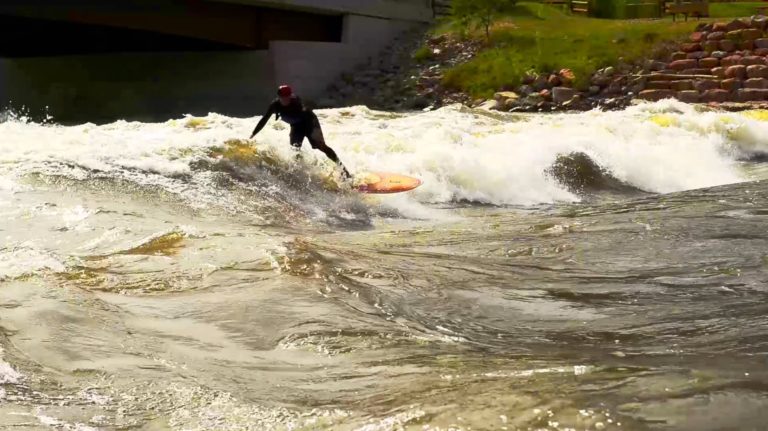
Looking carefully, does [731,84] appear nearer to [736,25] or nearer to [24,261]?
[736,25]

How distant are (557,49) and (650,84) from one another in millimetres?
4179

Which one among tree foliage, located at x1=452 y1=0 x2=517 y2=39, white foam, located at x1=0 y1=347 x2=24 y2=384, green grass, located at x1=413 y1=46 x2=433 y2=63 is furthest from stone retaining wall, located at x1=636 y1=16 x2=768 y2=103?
white foam, located at x1=0 y1=347 x2=24 y2=384

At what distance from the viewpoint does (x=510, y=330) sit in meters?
5.14

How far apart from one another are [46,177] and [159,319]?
18.1 feet

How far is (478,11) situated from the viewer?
2988 centimetres

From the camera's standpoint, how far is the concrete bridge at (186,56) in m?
27.4

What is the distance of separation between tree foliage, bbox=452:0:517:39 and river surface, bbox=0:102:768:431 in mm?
17265

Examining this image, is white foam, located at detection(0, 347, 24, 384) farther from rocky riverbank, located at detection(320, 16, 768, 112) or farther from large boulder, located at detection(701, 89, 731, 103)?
large boulder, located at detection(701, 89, 731, 103)

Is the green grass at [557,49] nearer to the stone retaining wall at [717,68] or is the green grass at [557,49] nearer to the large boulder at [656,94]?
the stone retaining wall at [717,68]

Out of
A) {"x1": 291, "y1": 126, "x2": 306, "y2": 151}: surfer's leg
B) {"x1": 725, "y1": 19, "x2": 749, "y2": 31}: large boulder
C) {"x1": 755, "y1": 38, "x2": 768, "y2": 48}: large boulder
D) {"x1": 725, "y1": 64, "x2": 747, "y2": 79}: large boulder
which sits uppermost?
{"x1": 725, "y1": 19, "x2": 749, "y2": 31}: large boulder

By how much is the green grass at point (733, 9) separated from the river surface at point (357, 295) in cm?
2257

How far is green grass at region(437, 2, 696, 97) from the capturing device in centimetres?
2686

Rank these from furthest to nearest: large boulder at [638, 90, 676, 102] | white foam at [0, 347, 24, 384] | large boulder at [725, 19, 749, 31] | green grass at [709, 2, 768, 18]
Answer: green grass at [709, 2, 768, 18], large boulder at [725, 19, 749, 31], large boulder at [638, 90, 676, 102], white foam at [0, 347, 24, 384]

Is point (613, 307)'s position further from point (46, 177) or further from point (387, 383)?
point (46, 177)
